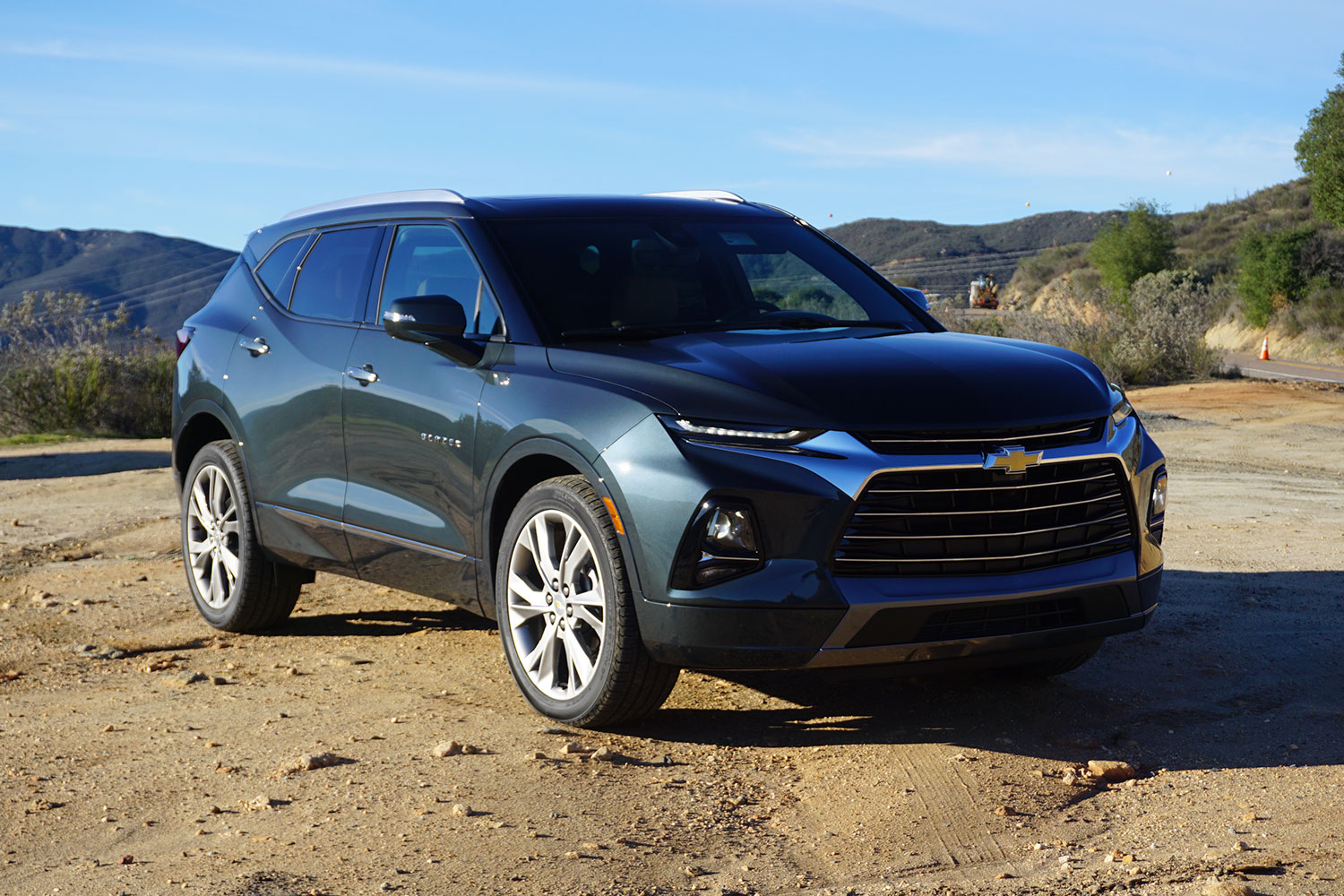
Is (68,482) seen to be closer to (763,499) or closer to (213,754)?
(213,754)

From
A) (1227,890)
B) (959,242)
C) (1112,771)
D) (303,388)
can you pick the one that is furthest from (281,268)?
(959,242)

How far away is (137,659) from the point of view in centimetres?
643

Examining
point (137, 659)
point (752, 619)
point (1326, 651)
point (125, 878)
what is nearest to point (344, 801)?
point (125, 878)

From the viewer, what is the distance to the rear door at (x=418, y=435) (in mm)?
5320

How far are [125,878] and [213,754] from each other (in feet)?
3.83

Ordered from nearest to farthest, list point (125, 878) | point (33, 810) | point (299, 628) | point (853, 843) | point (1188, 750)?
1. point (125, 878)
2. point (853, 843)
3. point (33, 810)
4. point (1188, 750)
5. point (299, 628)

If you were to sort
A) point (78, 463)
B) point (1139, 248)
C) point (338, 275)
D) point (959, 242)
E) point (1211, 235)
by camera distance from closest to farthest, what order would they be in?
point (338, 275), point (78, 463), point (1139, 248), point (1211, 235), point (959, 242)

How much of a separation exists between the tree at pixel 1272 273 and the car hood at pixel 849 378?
1867 inches

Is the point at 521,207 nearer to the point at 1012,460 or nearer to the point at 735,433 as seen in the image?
the point at 735,433

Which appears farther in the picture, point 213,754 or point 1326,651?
point 1326,651

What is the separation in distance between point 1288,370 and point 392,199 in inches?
1317

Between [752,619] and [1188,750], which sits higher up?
[752,619]

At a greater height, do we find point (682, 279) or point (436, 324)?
point (682, 279)

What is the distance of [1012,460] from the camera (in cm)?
442
